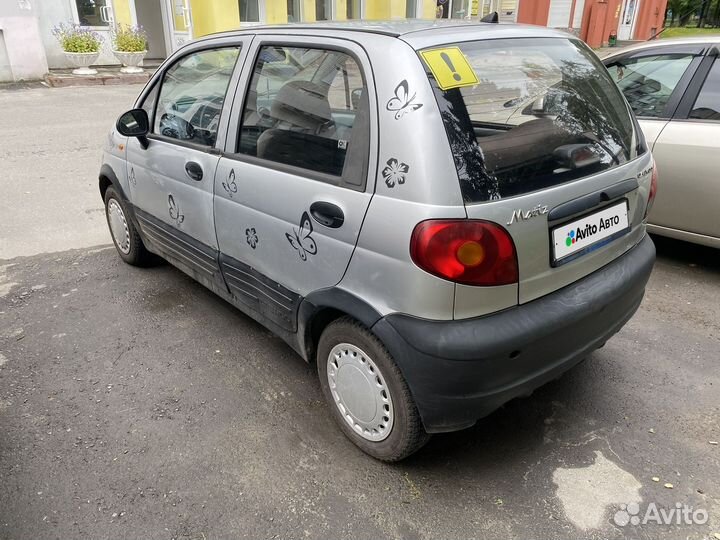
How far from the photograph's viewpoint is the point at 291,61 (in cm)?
264

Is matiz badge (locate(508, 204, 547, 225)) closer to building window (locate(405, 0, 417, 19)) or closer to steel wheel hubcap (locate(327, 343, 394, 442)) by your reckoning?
steel wheel hubcap (locate(327, 343, 394, 442))

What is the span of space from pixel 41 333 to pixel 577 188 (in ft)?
10.4

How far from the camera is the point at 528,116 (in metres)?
2.34

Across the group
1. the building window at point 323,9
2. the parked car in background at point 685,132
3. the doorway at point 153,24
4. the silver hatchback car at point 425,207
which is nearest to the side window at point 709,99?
the parked car in background at point 685,132

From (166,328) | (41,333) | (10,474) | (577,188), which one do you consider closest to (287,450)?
(10,474)

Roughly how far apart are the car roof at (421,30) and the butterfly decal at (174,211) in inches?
45.3

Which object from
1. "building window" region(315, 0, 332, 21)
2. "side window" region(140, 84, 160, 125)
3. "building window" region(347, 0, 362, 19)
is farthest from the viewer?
"building window" region(347, 0, 362, 19)

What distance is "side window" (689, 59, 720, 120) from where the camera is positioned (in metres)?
3.93

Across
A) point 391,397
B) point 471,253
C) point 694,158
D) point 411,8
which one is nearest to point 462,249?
point 471,253

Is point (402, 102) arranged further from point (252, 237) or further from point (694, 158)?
point (694, 158)

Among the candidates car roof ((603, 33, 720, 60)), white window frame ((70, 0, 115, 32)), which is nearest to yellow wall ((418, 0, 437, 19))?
white window frame ((70, 0, 115, 32))

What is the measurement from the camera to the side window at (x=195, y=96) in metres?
3.06

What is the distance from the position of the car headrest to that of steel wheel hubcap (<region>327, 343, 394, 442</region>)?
1.00 m

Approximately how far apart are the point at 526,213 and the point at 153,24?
57.6 ft
